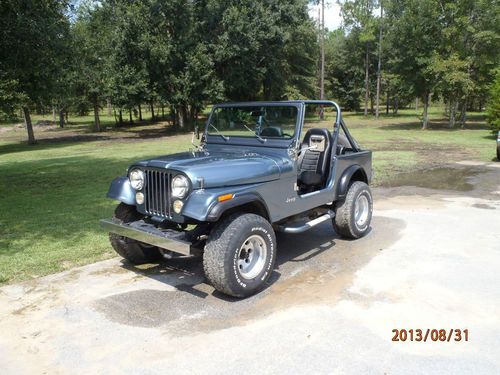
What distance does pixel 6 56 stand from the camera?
9.62 meters

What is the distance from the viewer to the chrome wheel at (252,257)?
14.3 feet

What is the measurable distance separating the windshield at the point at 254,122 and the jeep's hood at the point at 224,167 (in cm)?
61

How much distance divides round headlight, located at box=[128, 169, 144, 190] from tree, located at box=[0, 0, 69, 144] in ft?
21.7

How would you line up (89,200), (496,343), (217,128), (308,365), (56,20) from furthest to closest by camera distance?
1. (56,20)
2. (89,200)
3. (217,128)
4. (496,343)
5. (308,365)

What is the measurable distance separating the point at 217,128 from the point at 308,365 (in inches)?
142

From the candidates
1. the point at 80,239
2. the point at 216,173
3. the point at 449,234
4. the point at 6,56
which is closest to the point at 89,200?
the point at 80,239

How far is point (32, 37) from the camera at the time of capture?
31.3 feet

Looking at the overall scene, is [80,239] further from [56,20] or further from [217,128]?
[56,20]

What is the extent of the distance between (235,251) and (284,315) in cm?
72

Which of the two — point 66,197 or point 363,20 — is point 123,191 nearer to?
point 66,197

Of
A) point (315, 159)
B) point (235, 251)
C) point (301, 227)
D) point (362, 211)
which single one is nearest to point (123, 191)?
point (235, 251)

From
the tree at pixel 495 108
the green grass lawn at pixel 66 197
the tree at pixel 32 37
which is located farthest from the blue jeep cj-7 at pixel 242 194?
the tree at pixel 495 108

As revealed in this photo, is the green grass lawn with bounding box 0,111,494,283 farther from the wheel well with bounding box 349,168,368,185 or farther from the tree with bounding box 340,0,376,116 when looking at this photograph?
the tree with bounding box 340,0,376,116

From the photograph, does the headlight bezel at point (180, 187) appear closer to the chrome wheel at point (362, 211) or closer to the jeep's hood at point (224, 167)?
the jeep's hood at point (224, 167)
